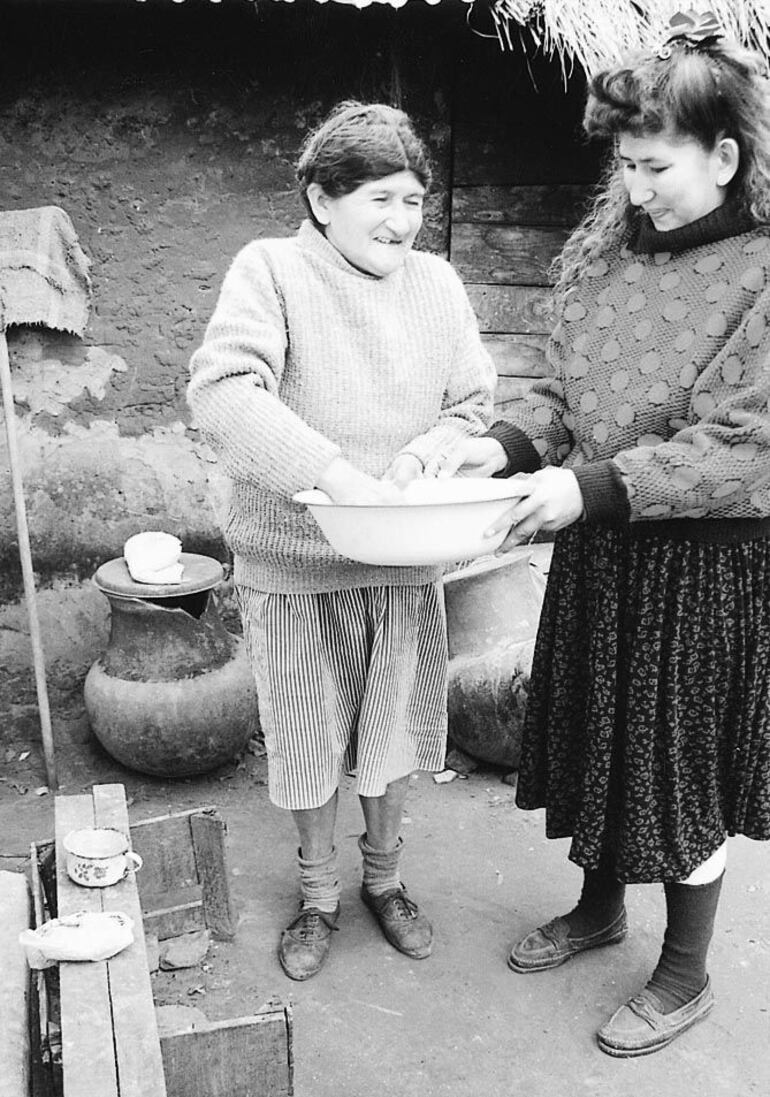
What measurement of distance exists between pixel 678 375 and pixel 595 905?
1.41m

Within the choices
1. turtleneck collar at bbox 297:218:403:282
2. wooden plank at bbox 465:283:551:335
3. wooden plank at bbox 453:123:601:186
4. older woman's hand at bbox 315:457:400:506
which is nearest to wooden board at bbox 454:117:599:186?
wooden plank at bbox 453:123:601:186

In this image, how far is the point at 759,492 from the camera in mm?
2102

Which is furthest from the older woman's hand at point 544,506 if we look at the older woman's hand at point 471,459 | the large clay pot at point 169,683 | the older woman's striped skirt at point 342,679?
the large clay pot at point 169,683

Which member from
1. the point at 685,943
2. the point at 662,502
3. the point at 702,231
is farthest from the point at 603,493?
the point at 685,943

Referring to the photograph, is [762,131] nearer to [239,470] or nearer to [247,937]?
[239,470]

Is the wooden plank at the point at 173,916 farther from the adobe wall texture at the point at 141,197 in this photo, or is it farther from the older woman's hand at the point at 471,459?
the adobe wall texture at the point at 141,197

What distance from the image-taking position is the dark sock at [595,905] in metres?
2.73

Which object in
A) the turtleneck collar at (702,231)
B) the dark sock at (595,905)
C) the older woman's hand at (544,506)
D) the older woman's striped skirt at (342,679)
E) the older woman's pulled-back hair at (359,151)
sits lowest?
the dark sock at (595,905)

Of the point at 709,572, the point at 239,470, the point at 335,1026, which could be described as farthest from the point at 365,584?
the point at 335,1026

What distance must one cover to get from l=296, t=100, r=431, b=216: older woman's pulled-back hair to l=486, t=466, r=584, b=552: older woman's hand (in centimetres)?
74

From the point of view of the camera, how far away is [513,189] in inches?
157

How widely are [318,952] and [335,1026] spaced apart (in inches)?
8.7

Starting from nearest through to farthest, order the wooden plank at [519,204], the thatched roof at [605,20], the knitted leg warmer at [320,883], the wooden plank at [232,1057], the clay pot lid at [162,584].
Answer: the wooden plank at [232,1057] → the knitted leg warmer at [320,883] → the thatched roof at [605,20] → the clay pot lid at [162,584] → the wooden plank at [519,204]

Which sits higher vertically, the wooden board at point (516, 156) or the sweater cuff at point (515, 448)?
the wooden board at point (516, 156)
